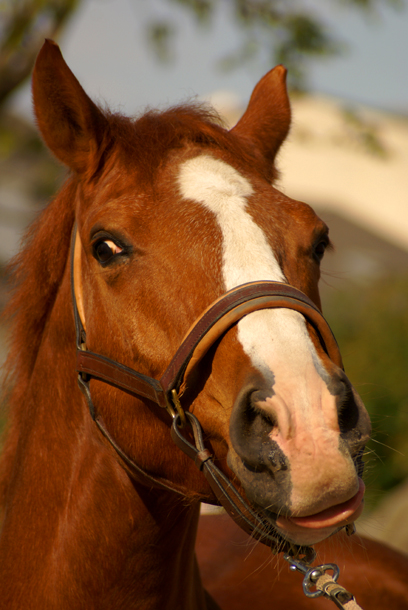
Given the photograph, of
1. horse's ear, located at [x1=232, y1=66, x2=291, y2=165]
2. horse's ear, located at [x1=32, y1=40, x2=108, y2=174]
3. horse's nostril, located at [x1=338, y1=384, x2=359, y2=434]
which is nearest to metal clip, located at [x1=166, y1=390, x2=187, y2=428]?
horse's nostril, located at [x1=338, y1=384, x2=359, y2=434]

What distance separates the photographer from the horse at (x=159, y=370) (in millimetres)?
1489

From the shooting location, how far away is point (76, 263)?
2113mm

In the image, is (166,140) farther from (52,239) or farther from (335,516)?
(335,516)

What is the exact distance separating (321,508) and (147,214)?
110 cm

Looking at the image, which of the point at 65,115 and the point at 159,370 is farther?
the point at 65,115

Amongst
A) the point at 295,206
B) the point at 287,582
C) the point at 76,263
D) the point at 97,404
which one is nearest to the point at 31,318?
the point at 76,263

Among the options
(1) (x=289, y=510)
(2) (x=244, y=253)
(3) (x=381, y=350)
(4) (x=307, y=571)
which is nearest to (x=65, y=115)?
(2) (x=244, y=253)

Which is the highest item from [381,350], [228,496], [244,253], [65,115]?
[65,115]

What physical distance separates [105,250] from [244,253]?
0.53m

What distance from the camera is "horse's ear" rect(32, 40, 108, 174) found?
1967 millimetres

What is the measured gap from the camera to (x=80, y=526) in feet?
6.42

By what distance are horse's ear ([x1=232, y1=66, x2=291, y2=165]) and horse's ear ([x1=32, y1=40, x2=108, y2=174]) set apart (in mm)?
684

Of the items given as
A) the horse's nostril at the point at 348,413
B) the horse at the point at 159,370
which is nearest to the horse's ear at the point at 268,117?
the horse at the point at 159,370

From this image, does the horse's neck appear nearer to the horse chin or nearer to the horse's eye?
the horse's eye
